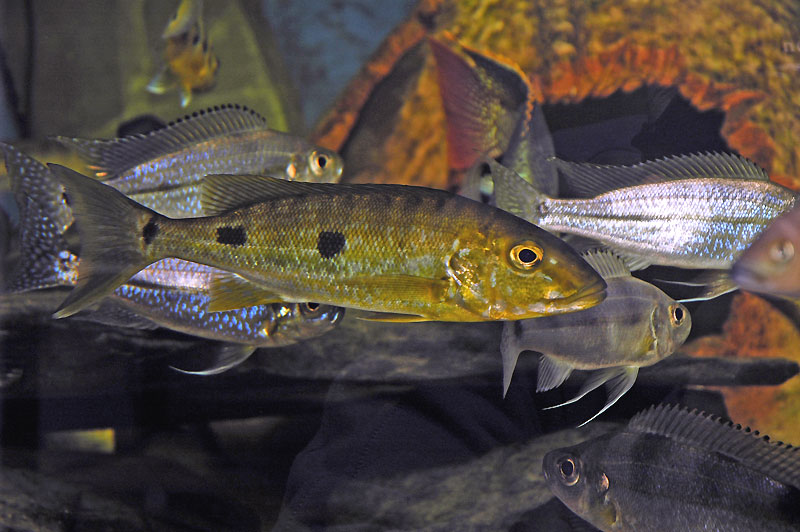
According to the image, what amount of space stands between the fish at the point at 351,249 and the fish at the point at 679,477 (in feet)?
1.46

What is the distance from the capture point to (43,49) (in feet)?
6.28

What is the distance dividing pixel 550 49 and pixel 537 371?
0.81 metres

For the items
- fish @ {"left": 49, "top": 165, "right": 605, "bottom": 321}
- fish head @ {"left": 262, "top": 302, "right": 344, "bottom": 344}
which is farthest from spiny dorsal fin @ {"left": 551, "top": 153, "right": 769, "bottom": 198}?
fish head @ {"left": 262, "top": 302, "right": 344, "bottom": 344}

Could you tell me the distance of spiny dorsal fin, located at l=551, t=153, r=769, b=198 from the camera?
1.06m

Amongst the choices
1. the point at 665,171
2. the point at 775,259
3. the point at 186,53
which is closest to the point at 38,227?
the point at 186,53

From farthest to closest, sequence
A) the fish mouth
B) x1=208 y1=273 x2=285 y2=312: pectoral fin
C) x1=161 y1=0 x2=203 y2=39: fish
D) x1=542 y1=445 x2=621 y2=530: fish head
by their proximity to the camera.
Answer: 1. x1=161 y1=0 x2=203 y2=39: fish
2. x1=542 y1=445 x2=621 y2=530: fish head
3. x1=208 y1=273 x2=285 y2=312: pectoral fin
4. the fish mouth

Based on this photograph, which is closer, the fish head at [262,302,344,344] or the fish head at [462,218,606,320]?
the fish head at [462,218,606,320]

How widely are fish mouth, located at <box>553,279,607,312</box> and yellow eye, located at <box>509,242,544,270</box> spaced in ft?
0.25

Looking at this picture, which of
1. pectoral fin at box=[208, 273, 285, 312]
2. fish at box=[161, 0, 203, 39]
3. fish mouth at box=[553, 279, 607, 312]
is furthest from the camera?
fish at box=[161, 0, 203, 39]

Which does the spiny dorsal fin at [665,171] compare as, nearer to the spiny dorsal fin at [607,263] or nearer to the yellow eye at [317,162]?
the spiny dorsal fin at [607,263]

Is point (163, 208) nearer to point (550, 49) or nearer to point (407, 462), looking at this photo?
point (407, 462)

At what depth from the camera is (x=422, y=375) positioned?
4.09ft

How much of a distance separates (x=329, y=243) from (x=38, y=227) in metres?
0.84

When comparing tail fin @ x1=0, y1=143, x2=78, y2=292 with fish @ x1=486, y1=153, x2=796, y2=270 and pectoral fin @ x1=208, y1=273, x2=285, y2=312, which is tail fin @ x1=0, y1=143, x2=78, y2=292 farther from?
fish @ x1=486, y1=153, x2=796, y2=270
